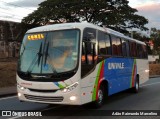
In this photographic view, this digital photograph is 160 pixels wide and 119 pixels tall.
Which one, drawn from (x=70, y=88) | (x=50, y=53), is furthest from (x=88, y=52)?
(x=70, y=88)

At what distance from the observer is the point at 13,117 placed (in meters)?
11.0

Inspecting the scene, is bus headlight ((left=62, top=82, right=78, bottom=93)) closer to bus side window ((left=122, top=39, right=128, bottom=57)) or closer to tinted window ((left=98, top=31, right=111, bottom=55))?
→ tinted window ((left=98, top=31, right=111, bottom=55))

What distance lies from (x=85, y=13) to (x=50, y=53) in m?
38.6

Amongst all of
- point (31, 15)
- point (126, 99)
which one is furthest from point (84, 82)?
point (31, 15)

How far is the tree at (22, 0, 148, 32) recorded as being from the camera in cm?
4809

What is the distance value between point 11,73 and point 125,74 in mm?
11172

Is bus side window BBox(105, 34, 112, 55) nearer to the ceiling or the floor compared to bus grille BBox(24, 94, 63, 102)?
nearer to the ceiling

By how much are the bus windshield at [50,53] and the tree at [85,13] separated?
117 ft

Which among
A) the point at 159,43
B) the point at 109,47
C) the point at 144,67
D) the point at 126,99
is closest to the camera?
the point at 109,47

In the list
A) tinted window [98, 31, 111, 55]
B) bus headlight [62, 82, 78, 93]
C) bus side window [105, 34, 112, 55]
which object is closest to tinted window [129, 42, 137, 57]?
bus side window [105, 34, 112, 55]

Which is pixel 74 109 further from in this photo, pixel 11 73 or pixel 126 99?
pixel 11 73

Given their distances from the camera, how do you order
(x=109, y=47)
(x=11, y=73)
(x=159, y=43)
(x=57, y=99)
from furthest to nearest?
(x=159, y=43), (x=11, y=73), (x=109, y=47), (x=57, y=99)

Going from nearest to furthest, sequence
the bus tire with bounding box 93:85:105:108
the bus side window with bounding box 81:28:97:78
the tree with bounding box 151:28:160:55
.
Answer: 1. the bus side window with bounding box 81:28:97:78
2. the bus tire with bounding box 93:85:105:108
3. the tree with bounding box 151:28:160:55

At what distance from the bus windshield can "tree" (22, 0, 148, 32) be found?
35609 millimetres
